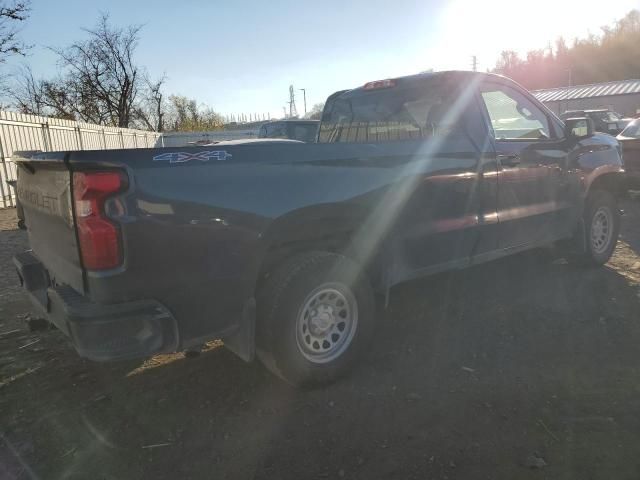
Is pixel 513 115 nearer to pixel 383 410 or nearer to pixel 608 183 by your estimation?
pixel 608 183

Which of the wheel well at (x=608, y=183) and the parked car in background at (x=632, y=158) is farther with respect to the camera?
the parked car in background at (x=632, y=158)

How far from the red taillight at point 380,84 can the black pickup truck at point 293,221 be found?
0.02 m

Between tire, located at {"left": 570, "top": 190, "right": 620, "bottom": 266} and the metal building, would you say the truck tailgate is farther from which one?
the metal building

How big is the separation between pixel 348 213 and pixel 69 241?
1635mm

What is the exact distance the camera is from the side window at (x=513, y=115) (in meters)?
4.49

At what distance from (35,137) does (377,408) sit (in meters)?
14.9

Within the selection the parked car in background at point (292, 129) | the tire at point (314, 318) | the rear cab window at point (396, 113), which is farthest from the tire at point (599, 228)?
the parked car in background at point (292, 129)

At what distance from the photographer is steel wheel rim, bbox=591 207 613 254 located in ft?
18.8

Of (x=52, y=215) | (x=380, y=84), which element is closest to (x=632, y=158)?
(x=380, y=84)

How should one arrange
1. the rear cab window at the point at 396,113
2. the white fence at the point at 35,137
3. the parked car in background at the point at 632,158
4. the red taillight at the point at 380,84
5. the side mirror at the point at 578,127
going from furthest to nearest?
the white fence at the point at 35,137 < the parked car in background at the point at 632,158 < the side mirror at the point at 578,127 < the red taillight at the point at 380,84 < the rear cab window at the point at 396,113

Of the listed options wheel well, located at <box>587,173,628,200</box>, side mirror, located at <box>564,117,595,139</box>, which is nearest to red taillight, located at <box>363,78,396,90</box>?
side mirror, located at <box>564,117,595,139</box>

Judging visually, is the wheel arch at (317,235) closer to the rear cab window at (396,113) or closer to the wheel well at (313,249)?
the wheel well at (313,249)

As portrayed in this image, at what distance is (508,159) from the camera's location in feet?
14.4

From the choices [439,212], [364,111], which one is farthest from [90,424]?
[364,111]
